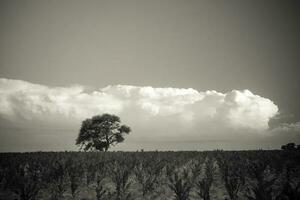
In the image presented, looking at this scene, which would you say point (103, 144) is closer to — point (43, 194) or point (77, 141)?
point (77, 141)

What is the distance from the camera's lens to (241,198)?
11156 millimetres

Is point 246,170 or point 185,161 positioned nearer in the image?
point 246,170

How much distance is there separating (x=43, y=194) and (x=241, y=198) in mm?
8099

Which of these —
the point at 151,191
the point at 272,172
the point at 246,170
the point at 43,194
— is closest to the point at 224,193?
the point at 151,191

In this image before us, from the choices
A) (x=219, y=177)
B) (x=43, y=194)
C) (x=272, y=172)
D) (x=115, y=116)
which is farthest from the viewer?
(x=115, y=116)

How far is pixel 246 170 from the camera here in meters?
15.3

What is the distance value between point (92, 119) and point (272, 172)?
42137mm

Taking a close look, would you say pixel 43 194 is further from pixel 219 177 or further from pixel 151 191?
pixel 219 177

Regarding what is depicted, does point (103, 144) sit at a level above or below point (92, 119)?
below

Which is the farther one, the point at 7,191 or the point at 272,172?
the point at 272,172

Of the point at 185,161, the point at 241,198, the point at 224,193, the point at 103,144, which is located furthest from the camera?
the point at 103,144

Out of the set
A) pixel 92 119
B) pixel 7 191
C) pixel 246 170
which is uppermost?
pixel 92 119

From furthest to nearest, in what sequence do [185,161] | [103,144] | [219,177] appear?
[103,144]
[185,161]
[219,177]

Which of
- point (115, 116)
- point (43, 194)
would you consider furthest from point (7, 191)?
point (115, 116)
